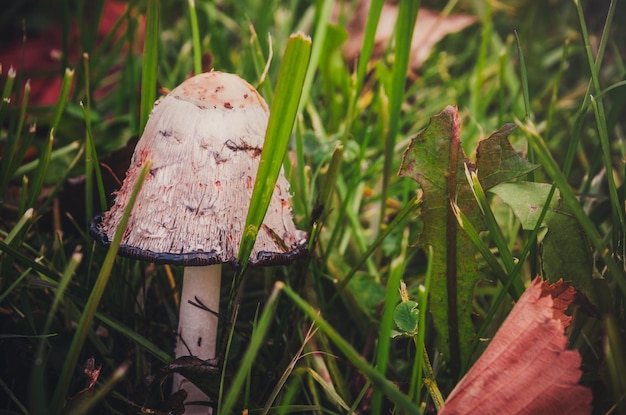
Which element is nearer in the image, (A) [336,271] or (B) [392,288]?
(B) [392,288]

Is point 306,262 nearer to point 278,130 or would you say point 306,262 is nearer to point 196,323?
point 196,323

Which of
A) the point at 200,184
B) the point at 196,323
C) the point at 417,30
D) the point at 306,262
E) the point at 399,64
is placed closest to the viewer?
the point at 200,184

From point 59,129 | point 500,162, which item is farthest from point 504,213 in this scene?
point 59,129

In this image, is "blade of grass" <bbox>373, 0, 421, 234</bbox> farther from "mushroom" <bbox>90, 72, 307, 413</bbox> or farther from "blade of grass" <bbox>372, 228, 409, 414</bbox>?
→ "blade of grass" <bbox>372, 228, 409, 414</bbox>

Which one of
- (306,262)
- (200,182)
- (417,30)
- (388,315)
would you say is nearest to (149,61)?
(200,182)

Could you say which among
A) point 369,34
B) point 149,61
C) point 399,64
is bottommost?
point 149,61

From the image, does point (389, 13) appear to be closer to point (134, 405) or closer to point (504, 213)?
point (504, 213)
